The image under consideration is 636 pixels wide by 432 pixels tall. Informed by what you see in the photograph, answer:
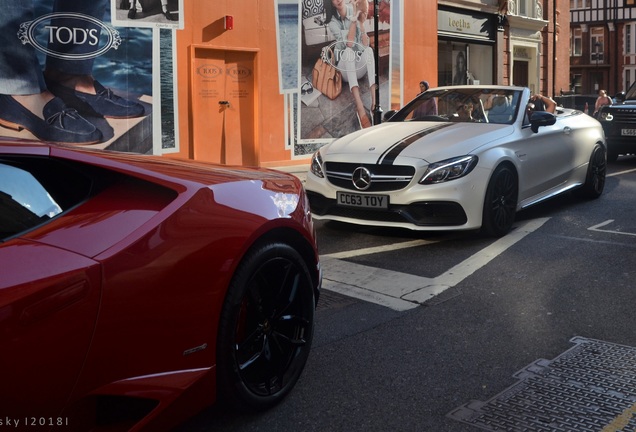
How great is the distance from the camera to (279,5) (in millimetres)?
15242

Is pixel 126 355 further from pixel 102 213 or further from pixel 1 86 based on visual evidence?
pixel 1 86

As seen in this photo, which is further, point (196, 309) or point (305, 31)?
point (305, 31)

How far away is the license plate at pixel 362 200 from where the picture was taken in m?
7.03

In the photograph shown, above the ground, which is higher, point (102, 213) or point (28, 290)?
point (102, 213)

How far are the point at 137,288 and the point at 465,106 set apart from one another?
6.53 metres

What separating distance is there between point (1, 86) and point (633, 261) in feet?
29.4

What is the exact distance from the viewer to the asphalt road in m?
3.36

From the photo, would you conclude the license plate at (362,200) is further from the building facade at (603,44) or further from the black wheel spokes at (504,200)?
the building facade at (603,44)

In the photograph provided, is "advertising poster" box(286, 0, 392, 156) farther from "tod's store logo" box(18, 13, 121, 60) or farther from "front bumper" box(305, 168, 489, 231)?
A: "front bumper" box(305, 168, 489, 231)

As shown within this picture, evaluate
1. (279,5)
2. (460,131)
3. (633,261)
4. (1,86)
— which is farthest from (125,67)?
(633,261)

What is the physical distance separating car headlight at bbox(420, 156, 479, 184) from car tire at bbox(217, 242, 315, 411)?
3.55m

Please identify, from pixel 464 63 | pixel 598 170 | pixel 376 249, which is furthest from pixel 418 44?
pixel 376 249

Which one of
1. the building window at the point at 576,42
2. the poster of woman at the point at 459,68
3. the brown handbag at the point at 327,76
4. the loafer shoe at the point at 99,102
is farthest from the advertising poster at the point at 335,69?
the building window at the point at 576,42

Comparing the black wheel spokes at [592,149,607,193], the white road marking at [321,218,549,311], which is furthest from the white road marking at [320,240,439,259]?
the black wheel spokes at [592,149,607,193]
